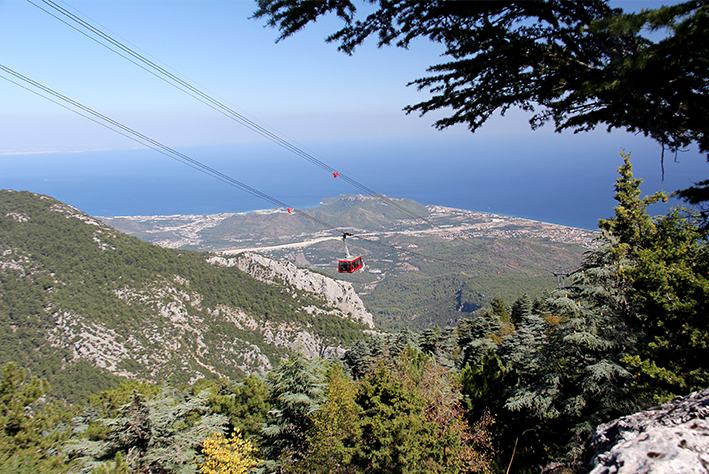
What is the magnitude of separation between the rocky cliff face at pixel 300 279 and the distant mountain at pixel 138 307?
265 mm

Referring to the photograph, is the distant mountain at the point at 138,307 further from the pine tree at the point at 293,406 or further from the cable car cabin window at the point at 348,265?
the cable car cabin window at the point at 348,265

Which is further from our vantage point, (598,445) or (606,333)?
(606,333)

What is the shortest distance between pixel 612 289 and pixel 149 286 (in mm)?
72309

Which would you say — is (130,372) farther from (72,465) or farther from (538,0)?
(538,0)

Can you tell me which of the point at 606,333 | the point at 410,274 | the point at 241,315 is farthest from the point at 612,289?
the point at 410,274

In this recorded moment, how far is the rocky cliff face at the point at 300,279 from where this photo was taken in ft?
285

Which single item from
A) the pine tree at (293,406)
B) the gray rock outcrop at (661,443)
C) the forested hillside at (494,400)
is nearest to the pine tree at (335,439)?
the forested hillside at (494,400)

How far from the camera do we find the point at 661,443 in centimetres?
345

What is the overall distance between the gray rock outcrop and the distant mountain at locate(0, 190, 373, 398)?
55078 millimetres

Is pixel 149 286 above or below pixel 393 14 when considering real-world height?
below

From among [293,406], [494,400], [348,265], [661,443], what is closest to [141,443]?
[293,406]

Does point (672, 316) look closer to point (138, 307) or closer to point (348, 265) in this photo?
point (348, 265)

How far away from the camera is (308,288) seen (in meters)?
88.6

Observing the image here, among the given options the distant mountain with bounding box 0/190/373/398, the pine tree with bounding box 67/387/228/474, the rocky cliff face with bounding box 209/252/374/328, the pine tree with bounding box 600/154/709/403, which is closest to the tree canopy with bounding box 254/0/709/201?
the pine tree with bounding box 600/154/709/403
